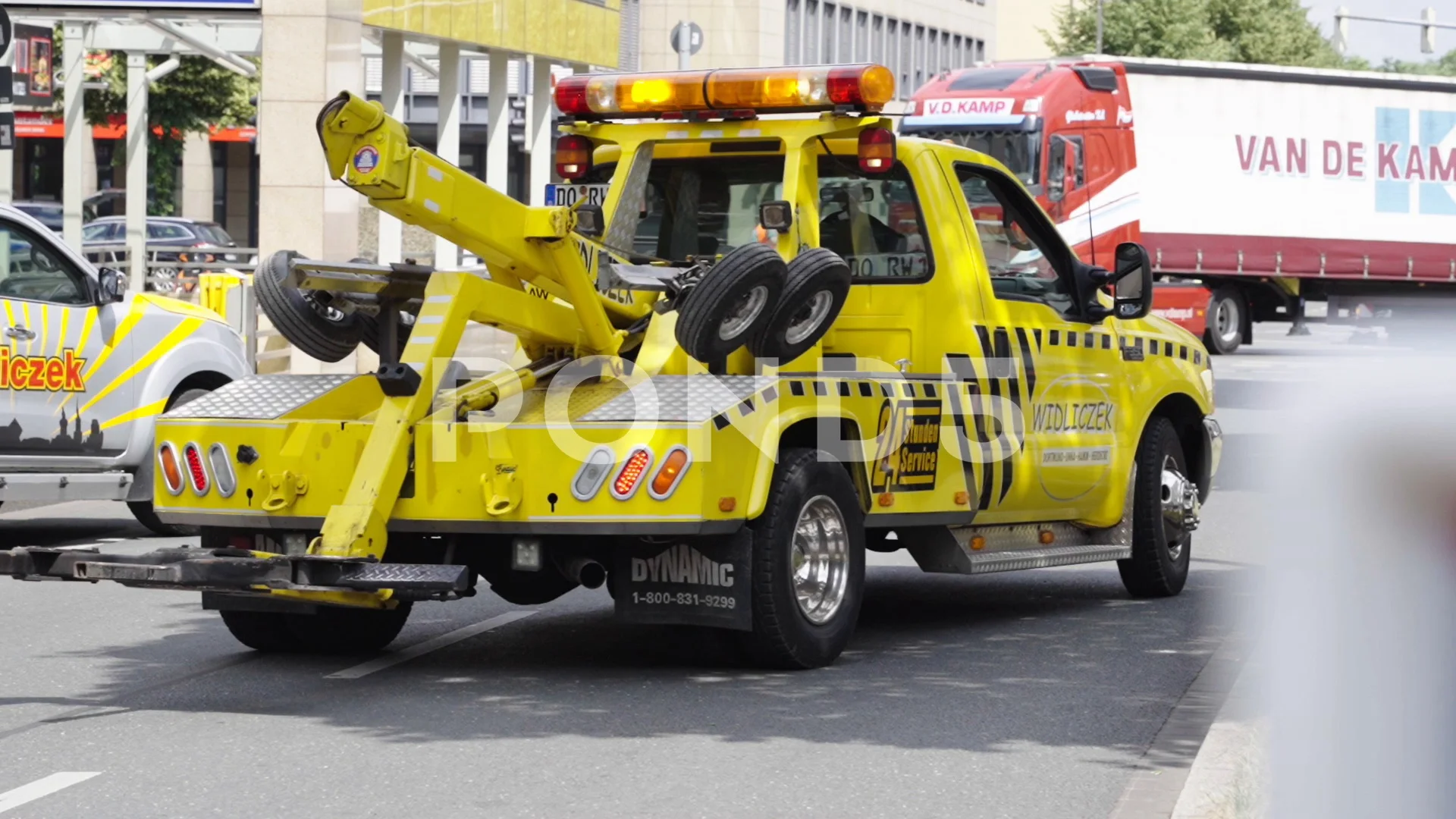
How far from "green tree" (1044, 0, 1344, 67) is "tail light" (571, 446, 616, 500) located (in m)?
61.6

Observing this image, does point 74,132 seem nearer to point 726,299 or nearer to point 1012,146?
point 1012,146

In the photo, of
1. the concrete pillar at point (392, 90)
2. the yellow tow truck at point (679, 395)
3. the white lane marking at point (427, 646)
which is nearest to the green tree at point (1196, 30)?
the concrete pillar at point (392, 90)

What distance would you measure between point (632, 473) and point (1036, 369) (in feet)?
8.66

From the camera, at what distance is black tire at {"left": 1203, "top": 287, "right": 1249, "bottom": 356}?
34.2 meters

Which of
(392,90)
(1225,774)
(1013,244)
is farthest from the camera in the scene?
(392,90)

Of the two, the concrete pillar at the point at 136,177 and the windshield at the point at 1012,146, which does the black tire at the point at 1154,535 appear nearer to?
the windshield at the point at 1012,146

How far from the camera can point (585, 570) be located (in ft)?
26.0

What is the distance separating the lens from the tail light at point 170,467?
817 centimetres

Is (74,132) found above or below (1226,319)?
above

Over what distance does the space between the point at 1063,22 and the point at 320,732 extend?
2545 inches

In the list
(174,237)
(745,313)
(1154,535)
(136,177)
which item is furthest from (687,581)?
(174,237)

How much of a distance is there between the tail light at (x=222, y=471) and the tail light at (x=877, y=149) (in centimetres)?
276

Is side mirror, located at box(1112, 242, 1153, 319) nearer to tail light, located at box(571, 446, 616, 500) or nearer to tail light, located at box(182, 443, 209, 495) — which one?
tail light, located at box(571, 446, 616, 500)

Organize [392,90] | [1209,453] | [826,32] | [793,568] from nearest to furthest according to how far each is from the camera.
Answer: [793,568], [1209,453], [392,90], [826,32]
